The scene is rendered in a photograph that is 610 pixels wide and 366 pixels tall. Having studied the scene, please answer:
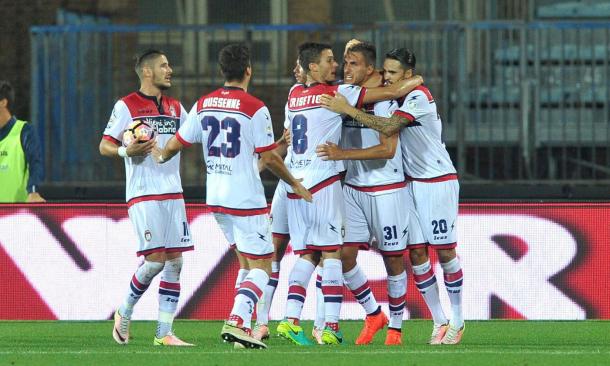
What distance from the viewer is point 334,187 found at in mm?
11023

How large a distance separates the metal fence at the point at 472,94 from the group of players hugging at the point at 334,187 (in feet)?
12.4

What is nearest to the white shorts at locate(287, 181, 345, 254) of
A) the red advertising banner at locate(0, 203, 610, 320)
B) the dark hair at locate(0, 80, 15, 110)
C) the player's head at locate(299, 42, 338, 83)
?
the player's head at locate(299, 42, 338, 83)

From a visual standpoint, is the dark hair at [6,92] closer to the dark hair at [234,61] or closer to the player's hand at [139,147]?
the player's hand at [139,147]

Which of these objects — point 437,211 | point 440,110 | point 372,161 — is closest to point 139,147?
point 372,161

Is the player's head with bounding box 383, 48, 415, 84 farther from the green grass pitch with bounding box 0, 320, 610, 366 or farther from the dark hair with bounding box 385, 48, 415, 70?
the green grass pitch with bounding box 0, 320, 610, 366

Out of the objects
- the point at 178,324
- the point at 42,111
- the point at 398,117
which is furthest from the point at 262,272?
the point at 42,111

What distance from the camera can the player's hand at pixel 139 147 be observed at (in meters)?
10.7

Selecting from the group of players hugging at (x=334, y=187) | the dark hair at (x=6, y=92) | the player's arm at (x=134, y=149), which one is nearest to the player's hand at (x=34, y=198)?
the dark hair at (x=6, y=92)

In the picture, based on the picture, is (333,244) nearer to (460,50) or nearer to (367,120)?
(367,120)

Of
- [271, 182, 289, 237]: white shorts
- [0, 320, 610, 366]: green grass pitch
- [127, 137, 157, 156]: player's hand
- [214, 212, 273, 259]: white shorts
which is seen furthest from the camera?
[271, 182, 289, 237]: white shorts

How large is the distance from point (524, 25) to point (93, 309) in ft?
15.8

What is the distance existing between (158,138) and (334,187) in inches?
48.9

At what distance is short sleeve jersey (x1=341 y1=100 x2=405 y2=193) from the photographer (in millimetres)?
11188

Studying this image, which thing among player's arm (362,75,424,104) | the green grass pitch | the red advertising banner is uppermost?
player's arm (362,75,424,104)
